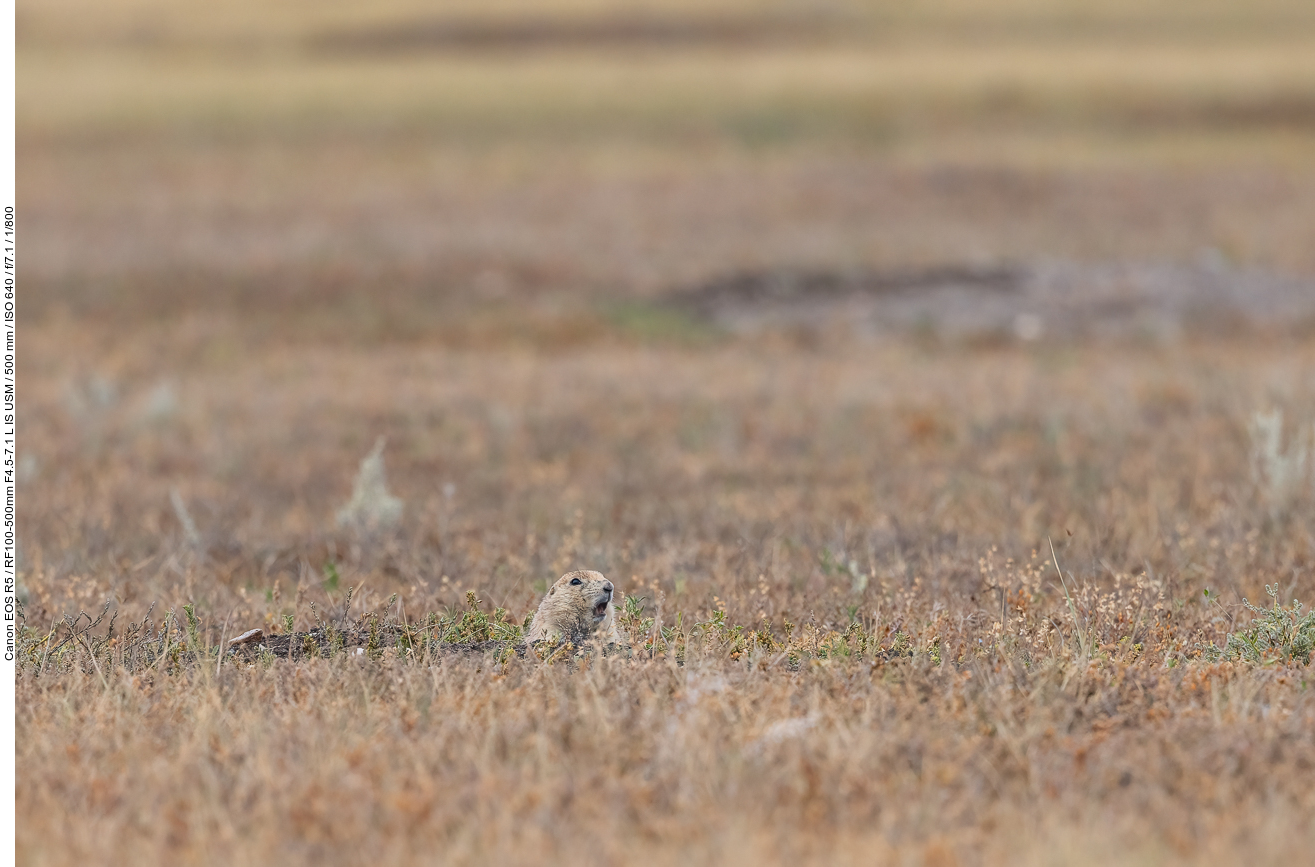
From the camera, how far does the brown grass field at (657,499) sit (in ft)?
12.0

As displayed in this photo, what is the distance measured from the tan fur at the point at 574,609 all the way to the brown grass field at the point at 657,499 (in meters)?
0.16

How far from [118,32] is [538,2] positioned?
12772 millimetres

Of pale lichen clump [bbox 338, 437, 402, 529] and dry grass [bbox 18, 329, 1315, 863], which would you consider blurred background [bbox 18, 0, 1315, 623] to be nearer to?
dry grass [bbox 18, 329, 1315, 863]

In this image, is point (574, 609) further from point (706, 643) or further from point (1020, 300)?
point (1020, 300)

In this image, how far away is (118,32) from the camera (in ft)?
152

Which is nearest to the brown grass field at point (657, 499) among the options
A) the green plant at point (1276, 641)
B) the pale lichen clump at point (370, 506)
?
the green plant at point (1276, 641)

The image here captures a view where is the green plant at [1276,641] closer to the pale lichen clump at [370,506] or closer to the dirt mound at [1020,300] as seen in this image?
the pale lichen clump at [370,506]

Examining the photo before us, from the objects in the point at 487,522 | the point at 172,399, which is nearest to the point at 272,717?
Result: the point at 487,522

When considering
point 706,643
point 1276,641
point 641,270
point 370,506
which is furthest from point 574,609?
point 641,270

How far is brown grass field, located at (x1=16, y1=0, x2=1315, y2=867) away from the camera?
364 cm

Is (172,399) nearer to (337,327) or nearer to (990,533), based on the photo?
(337,327)

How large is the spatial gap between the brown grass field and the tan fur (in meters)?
0.16

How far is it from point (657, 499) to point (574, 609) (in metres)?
3.71

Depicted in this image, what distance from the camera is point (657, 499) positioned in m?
8.88
